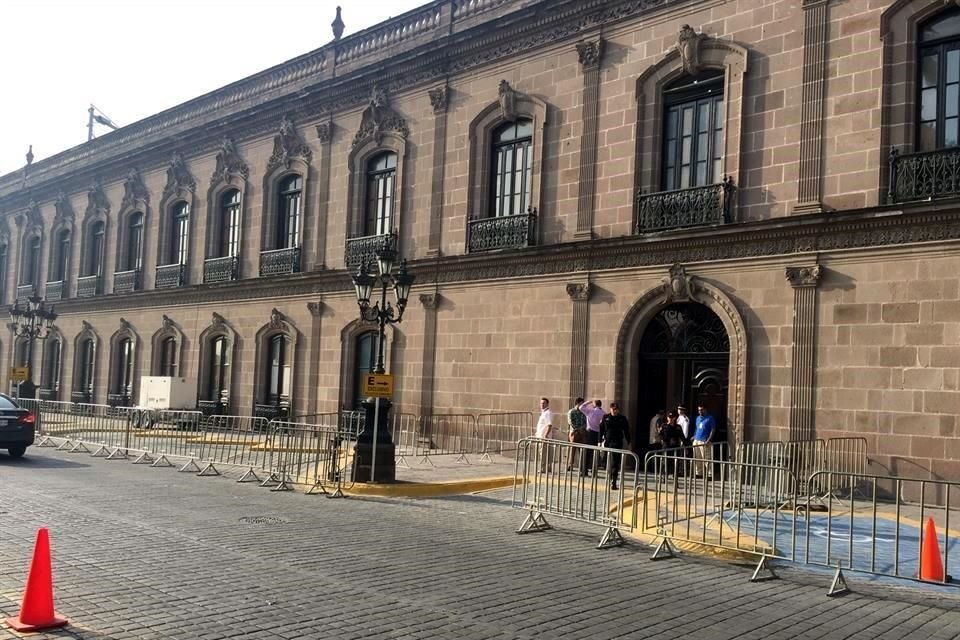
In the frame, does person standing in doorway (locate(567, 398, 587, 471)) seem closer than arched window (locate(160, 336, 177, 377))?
Yes

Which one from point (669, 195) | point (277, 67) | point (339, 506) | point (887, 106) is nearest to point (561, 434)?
point (669, 195)

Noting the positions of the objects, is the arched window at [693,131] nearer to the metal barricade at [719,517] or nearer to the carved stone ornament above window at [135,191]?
the metal barricade at [719,517]

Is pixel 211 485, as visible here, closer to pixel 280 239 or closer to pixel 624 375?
pixel 624 375

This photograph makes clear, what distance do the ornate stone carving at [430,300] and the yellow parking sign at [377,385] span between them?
23.8 ft

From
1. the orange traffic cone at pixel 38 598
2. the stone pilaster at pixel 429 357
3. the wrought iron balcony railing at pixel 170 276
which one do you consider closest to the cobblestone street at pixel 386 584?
the orange traffic cone at pixel 38 598

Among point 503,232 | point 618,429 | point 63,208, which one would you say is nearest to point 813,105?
point 618,429

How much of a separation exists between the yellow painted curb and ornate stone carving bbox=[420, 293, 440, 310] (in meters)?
7.88

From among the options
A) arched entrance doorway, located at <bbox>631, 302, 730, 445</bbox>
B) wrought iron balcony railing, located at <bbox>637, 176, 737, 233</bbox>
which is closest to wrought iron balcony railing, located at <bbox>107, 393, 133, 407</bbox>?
arched entrance doorway, located at <bbox>631, 302, 730, 445</bbox>

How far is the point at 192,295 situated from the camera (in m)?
31.7

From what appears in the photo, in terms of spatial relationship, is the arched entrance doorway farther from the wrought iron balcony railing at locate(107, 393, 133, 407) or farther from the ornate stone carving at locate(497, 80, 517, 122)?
the wrought iron balcony railing at locate(107, 393, 133, 407)

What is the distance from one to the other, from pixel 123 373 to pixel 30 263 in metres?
10.9

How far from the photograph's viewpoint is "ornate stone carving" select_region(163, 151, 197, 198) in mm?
32469

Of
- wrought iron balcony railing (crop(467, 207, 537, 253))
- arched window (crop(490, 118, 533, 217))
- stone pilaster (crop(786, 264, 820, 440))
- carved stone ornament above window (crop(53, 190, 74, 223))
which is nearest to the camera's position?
stone pilaster (crop(786, 264, 820, 440))

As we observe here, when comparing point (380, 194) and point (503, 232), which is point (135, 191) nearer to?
point (380, 194)
